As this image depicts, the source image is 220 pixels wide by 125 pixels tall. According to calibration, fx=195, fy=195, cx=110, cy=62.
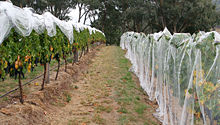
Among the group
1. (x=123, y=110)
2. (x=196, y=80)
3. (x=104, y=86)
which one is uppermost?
(x=196, y=80)

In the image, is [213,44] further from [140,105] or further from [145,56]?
[145,56]

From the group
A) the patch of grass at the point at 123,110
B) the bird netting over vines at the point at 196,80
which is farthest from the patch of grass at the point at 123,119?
the bird netting over vines at the point at 196,80

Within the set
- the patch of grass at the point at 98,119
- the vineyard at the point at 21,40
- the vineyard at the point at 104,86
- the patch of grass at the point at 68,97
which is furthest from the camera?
the patch of grass at the point at 68,97

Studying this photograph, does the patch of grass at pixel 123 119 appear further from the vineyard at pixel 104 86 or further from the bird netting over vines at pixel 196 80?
the bird netting over vines at pixel 196 80

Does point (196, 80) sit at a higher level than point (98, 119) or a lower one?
higher

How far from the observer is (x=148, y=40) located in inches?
269

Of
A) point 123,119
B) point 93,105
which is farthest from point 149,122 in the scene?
point 93,105

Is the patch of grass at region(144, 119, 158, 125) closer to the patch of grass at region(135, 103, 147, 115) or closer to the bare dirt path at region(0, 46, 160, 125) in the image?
the bare dirt path at region(0, 46, 160, 125)

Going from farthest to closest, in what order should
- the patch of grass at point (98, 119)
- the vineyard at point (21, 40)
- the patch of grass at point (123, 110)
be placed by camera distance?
the patch of grass at point (123, 110)
the patch of grass at point (98, 119)
the vineyard at point (21, 40)

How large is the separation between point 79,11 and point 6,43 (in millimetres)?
29967

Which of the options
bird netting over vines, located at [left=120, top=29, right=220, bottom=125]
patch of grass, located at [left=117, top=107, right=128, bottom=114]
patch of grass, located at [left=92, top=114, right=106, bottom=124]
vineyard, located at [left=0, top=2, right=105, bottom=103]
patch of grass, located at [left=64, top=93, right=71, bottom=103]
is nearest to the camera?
bird netting over vines, located at [left=120, top=29, right=220, bottom=125]

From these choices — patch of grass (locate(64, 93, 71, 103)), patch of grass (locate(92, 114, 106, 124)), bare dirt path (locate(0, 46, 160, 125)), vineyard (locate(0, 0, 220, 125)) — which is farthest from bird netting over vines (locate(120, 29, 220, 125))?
patch of grass (locate(64, 93, 71, 103))

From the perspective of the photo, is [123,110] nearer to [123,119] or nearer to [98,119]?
[123,119]

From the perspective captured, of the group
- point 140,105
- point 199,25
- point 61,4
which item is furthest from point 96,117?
point 61,4
